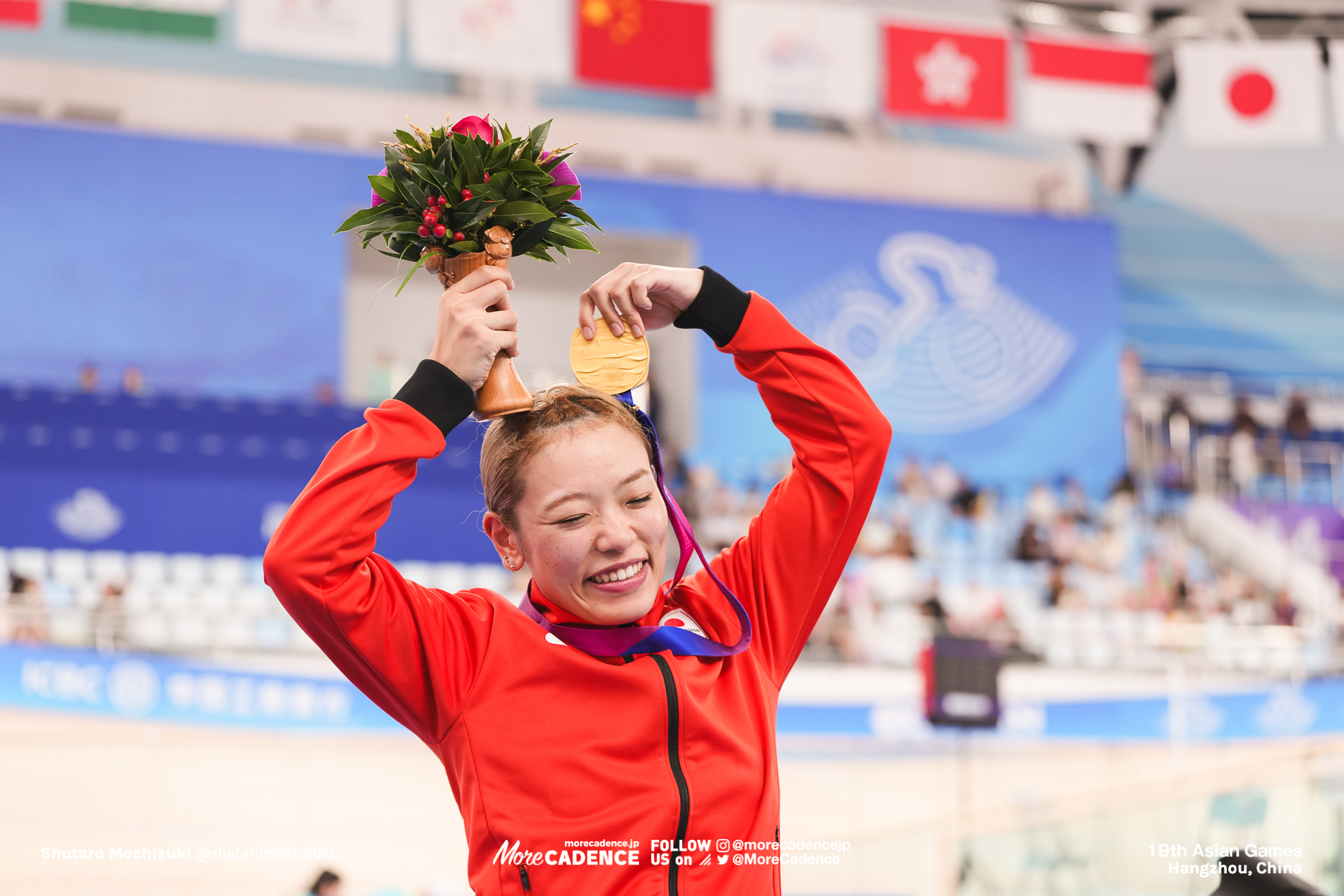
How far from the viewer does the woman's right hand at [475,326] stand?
A: 1.49 metres

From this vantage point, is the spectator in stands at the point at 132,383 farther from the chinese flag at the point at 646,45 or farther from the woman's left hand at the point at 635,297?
the woman's left hand at the point at 635,297

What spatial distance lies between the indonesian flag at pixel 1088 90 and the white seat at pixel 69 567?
324 inches

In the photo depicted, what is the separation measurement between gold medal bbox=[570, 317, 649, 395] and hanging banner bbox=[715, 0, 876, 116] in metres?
8.80

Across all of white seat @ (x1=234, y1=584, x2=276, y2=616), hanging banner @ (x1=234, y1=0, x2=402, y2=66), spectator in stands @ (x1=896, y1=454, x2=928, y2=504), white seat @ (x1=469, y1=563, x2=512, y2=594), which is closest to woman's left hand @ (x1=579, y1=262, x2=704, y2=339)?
white seat @ (x1=234, y1=584, x2=276, y2=616)

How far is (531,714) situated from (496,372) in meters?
0.40

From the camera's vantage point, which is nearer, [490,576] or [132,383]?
[490,576]

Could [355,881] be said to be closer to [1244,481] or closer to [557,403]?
[557,403]

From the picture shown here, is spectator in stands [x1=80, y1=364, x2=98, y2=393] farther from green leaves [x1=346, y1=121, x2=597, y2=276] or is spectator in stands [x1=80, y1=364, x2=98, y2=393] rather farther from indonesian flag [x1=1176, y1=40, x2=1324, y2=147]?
green leaves [x1=346, y1=121, x2=597, y2=276]

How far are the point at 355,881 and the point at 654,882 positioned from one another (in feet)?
16.9

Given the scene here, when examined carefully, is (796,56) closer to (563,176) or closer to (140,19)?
(140,19)

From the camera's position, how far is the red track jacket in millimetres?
1404

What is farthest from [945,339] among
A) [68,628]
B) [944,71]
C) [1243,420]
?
Result: [68,628]

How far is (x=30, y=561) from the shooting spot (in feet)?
33.4

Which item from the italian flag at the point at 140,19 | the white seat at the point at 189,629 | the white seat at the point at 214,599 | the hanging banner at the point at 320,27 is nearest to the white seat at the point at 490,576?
the white seat at the point at 214,599
